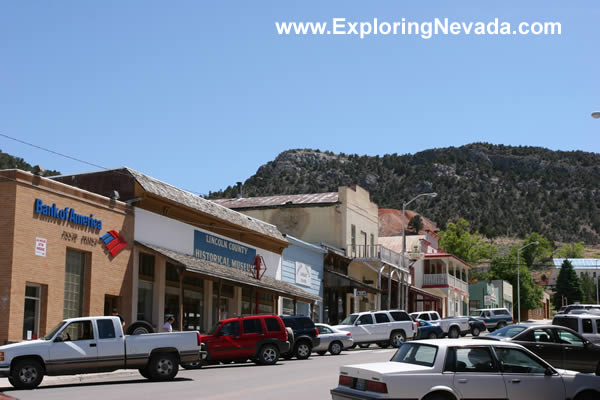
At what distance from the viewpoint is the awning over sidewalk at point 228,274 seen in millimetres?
28734

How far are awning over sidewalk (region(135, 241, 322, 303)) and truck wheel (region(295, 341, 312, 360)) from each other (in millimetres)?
4536

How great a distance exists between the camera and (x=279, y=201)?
51906 mm

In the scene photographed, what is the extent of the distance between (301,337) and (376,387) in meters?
17.2

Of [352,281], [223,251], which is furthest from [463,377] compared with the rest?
[352,281]

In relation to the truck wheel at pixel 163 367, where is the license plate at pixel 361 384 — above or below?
above

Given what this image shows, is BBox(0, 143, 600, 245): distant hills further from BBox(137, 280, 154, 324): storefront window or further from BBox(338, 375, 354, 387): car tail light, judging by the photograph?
BBox(338, 375, 354, 387): car tail light

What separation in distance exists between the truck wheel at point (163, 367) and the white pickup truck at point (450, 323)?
2401 centimetres

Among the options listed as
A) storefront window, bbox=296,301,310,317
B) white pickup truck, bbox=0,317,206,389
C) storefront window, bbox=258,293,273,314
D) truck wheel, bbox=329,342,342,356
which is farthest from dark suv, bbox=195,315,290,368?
storefront window, bbox=296,301,310,317

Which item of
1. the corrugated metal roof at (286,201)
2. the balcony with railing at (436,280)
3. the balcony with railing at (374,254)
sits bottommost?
the balcony with railing at (436,280)

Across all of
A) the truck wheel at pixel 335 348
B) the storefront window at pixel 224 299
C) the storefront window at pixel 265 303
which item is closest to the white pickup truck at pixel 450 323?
the storefront window at pixel 265 303

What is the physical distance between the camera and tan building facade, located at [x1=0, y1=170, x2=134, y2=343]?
902 inches

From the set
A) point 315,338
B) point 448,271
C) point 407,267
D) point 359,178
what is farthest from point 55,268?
point 359,178

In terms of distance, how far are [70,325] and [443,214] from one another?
135 metres

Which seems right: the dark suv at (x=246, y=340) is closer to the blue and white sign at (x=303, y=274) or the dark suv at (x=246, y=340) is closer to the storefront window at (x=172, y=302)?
the storefront window at (x=172, y=302)
